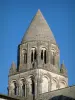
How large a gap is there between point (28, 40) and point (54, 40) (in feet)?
11.3

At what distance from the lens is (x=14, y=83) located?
65.8m

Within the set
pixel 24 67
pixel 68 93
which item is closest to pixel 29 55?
pixel 24 67

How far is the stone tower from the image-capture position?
63375mm

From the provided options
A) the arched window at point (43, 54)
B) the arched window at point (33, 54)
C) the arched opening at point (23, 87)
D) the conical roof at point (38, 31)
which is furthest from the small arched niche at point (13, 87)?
the conical roof at point (38, 31)

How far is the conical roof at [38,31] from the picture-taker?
217ft

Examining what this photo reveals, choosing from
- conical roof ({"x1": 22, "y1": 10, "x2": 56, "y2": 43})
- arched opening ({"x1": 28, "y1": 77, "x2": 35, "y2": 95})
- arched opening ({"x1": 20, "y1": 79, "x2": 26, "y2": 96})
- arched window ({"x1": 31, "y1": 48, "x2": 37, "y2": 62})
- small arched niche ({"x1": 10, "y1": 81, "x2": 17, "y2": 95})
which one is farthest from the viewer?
conical roof ({"x1": 22, "y1": 10, "x2": 56, "y2": 43})

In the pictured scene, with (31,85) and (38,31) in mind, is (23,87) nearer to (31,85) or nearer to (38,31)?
(31,85)

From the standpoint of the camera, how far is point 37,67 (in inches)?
2493

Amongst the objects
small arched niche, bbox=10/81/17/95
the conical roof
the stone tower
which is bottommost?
small arched niche, bbox=10/81/17/95

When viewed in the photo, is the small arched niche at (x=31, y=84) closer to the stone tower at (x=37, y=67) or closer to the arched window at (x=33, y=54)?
the stone tower at (x=37, y=67)

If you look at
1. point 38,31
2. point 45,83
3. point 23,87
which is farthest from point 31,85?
point 38,31

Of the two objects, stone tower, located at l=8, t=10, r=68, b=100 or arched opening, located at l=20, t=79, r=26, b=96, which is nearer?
stone tower, located at l=8, t=10, r=68, b=100

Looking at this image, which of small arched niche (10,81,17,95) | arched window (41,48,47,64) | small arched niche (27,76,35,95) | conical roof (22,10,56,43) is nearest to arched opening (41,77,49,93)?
small arched niche (27,76,35,95)

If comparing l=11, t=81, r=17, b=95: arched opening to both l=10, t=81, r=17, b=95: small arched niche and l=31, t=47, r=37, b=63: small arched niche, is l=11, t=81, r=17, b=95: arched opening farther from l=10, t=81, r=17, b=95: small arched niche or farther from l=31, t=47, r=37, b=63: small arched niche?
l=31, t=47, r=37, b=63: small arched niche
